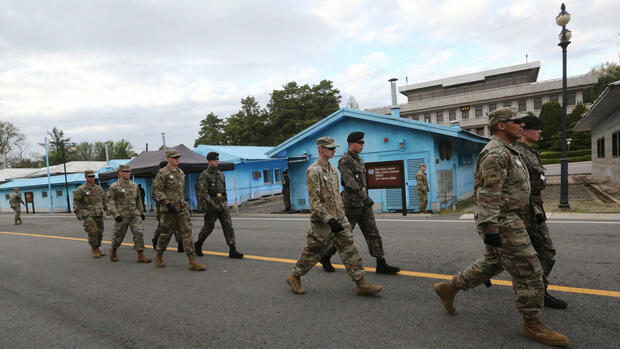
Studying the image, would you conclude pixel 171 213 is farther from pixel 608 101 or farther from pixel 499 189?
pixel 608 101

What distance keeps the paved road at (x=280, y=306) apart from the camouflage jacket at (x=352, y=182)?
3.47 ft

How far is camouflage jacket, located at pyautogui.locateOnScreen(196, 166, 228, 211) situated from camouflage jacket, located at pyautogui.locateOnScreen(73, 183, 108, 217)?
2.31 m

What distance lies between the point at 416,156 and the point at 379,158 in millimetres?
1457

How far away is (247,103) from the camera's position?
152ft

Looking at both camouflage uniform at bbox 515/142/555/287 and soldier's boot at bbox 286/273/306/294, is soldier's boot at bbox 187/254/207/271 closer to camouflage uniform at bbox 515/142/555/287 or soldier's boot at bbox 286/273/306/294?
soldier's boot at bbox 286/273/306/294

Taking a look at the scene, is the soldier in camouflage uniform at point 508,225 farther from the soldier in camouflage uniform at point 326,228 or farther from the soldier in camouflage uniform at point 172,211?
the soldier in camouflage uniform at point 172,211

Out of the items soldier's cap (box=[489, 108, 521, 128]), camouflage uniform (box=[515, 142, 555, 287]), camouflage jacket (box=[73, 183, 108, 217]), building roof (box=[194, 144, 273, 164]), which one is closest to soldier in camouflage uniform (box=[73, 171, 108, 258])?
camouflage jacket (box=[73, 183, 108, 217])

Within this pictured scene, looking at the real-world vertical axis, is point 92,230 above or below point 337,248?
below

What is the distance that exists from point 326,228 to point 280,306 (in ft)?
3.32

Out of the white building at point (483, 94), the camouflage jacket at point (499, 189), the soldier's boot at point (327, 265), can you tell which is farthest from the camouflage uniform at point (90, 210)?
the white building at point (483, 94)

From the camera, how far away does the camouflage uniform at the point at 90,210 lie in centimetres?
741

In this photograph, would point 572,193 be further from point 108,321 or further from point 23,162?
point 23,162

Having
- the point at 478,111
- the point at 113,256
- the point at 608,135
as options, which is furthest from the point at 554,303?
the point at 478,111

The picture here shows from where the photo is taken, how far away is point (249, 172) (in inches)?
926
